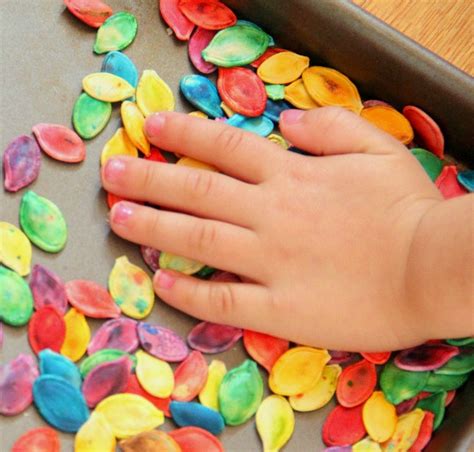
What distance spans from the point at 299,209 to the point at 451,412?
6.2 inches

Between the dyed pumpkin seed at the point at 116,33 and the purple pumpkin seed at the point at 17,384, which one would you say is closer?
the purple pumpkin seed at the point at 17,384

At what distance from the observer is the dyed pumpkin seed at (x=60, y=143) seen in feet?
1.58

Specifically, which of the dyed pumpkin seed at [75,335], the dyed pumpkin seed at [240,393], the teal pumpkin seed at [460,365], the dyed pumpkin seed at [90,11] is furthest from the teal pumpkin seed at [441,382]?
the dyed pumpkin seed at [90,11]

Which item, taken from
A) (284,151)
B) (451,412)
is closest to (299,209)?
(284,151)

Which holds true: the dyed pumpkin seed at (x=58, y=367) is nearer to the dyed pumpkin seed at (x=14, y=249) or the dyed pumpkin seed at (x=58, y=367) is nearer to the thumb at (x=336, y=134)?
the dyed pumpkin seed at (x=14, y=249)

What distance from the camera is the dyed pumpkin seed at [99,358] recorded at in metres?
0.44

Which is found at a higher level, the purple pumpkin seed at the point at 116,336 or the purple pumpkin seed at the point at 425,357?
the purple pumpkin seed at the point at 425,357

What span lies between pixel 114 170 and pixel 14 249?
3.0 inches

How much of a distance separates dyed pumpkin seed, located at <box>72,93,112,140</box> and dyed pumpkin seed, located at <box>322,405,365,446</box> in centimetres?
23

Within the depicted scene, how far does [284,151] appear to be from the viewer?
Answer: 1.61 ft

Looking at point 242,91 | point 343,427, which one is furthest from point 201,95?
point 343,427

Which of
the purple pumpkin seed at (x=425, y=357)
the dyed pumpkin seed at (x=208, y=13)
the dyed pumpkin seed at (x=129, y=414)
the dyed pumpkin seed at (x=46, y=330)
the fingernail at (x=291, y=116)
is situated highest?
the dyed pumpkin seed at (x=208, y=13)

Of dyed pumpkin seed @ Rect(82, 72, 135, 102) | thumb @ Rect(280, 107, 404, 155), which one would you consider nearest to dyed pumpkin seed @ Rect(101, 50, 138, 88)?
dyed pumpkin seed @ Rect(82, 72, 135, 102)

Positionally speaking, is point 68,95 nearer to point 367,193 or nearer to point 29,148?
point 29,148
